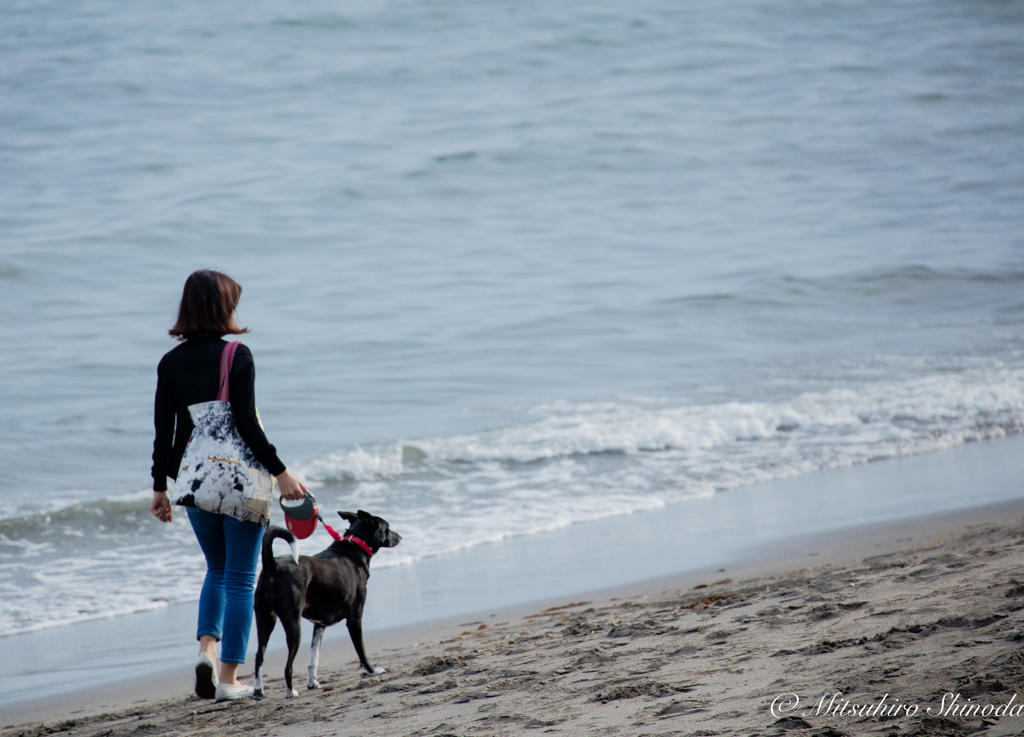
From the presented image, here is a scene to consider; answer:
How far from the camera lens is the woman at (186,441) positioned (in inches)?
149

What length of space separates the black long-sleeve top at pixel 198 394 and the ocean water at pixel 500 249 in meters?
2.95

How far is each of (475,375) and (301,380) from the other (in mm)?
2627

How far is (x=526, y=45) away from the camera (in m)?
37.0

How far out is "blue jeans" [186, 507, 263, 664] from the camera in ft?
12.8

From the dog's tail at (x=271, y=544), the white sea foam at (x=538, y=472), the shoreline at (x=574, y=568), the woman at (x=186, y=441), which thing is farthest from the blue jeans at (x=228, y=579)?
the white sea foam at (x=538, y=472)

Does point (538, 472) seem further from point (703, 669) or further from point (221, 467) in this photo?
point (703, 669)

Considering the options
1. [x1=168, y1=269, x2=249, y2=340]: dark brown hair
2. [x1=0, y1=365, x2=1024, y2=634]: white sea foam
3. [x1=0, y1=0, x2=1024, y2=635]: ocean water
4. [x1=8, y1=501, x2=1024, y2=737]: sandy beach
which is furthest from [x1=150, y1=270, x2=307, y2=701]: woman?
[x1=0, y1=0, x2=1024, y2=635]: ocean water

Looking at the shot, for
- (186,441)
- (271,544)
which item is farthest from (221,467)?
(271,544)

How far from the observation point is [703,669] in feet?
11.2

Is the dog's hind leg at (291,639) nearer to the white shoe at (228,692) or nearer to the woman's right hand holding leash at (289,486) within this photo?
the white shoe at (228,692)

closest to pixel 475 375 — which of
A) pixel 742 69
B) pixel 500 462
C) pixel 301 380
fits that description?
pixel 301 380

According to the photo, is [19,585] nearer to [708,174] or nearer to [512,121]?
[708,174]

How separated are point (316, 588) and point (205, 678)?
0.59 m

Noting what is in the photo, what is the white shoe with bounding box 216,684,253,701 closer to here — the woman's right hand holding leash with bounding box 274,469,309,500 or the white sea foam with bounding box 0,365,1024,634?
the woman's right hand holding leash with bounding box 274,469,309,500
